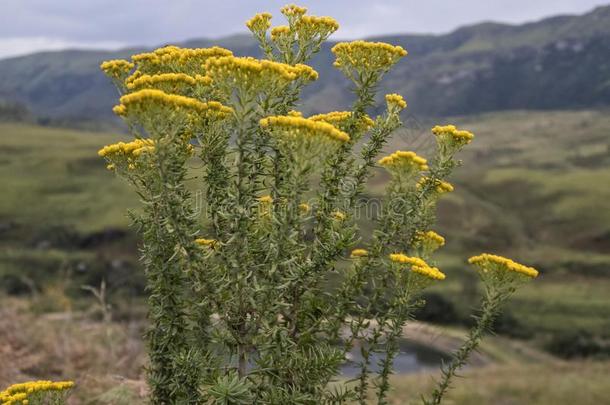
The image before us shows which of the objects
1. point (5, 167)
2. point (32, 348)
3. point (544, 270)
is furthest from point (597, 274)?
point (5, 167)

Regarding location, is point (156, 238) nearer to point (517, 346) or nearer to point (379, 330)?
point (379, 330)

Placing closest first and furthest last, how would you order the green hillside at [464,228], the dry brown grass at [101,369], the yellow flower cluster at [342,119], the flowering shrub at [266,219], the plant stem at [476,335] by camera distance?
the flowering shrub at [266,219] < the yellow flower cluster at [342,119] < the plant stem at [476,335] < the dry brown grass at [101,369] < the green hillside at [464,228]

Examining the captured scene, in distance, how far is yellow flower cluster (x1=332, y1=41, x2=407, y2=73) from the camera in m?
4.87

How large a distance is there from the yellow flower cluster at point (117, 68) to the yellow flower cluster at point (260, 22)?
118 centimetres

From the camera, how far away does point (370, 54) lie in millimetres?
4910

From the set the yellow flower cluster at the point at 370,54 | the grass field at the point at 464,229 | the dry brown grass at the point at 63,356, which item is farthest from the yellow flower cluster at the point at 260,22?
the grass field at the point at 464,229

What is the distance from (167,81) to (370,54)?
5.59 ft

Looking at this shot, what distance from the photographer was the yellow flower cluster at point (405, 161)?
5.27 meters

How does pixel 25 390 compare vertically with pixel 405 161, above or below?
below

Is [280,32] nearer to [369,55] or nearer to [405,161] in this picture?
[369,55]

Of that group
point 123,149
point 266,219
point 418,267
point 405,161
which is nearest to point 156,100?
point 123,149

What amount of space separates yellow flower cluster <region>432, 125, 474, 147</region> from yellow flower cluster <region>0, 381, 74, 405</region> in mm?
3874

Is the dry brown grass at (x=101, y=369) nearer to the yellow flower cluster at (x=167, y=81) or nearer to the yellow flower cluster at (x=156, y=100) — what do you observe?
the yellow flower cluster at (x=167, y=81)

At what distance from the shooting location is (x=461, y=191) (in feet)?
479
